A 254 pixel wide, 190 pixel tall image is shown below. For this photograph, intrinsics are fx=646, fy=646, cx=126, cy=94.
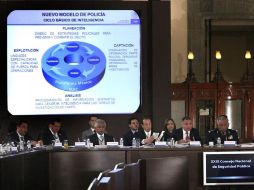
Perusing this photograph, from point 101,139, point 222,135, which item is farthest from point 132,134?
point 222,135

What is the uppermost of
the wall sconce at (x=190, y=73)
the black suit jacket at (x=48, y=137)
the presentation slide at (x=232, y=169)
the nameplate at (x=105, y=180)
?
the wall sconce at (x=190, y=73)

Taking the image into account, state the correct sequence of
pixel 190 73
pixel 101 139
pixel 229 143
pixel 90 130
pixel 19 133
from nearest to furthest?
pixel 229 143 < pixel 101 139 < pixel 19 133 < pixel 90 130 < pixel 190 73

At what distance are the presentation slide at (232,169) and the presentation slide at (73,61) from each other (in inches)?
137

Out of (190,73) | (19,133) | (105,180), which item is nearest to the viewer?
(105,180)

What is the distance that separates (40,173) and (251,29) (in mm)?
11376

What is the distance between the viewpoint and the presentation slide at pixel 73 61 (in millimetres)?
11719

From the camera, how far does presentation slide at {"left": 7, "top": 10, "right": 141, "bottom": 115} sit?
38.4 ft

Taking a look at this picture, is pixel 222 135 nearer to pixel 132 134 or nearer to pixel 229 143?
pixel 229 143

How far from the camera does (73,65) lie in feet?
38.9

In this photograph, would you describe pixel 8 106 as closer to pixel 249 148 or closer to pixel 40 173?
pixel 40 173

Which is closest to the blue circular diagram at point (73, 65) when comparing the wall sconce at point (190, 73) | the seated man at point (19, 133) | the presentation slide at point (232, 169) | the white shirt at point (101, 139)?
the seated man at point (19, 133)

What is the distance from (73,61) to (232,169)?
4.26m

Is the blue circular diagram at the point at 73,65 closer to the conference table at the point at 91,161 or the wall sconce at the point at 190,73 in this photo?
the conference table at the point at 91,161

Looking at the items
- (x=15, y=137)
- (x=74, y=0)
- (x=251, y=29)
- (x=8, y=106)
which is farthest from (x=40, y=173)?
(x=251, y=29)
